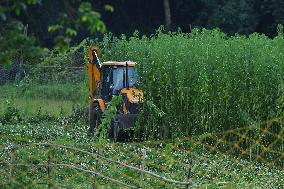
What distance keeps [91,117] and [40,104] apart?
672 centimetres

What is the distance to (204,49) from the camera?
1738 centimetres

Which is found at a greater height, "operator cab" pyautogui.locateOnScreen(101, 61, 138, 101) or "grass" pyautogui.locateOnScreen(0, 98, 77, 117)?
"operator cab" pyautogui.locateOnScreen(101, 61, 138, 101)

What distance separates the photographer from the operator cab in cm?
1886

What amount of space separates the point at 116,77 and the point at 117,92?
34cm

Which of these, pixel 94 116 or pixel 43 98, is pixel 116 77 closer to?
pixel 94 116

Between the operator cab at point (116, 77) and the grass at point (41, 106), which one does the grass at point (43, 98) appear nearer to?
the grass at point (41, 106)

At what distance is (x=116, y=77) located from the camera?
1916 centimetres

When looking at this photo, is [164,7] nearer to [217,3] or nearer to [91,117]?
[217,3]

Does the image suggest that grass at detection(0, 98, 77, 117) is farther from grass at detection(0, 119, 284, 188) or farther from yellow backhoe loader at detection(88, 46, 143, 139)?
grass at detection(0, 119, 284, 188)

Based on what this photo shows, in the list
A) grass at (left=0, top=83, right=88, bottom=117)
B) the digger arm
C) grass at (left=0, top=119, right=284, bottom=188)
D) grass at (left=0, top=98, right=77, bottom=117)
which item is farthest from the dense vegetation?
grass at (left=0, top=98, right=77, bottom=117)

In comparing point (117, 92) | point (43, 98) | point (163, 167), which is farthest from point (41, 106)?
point (163, 167)

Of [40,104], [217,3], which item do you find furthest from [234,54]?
[217,3]

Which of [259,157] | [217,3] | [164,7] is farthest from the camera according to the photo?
[164,7]

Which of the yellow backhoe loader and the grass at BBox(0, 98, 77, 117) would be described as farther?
the grass at BBox(0, 98, 77, 117)
